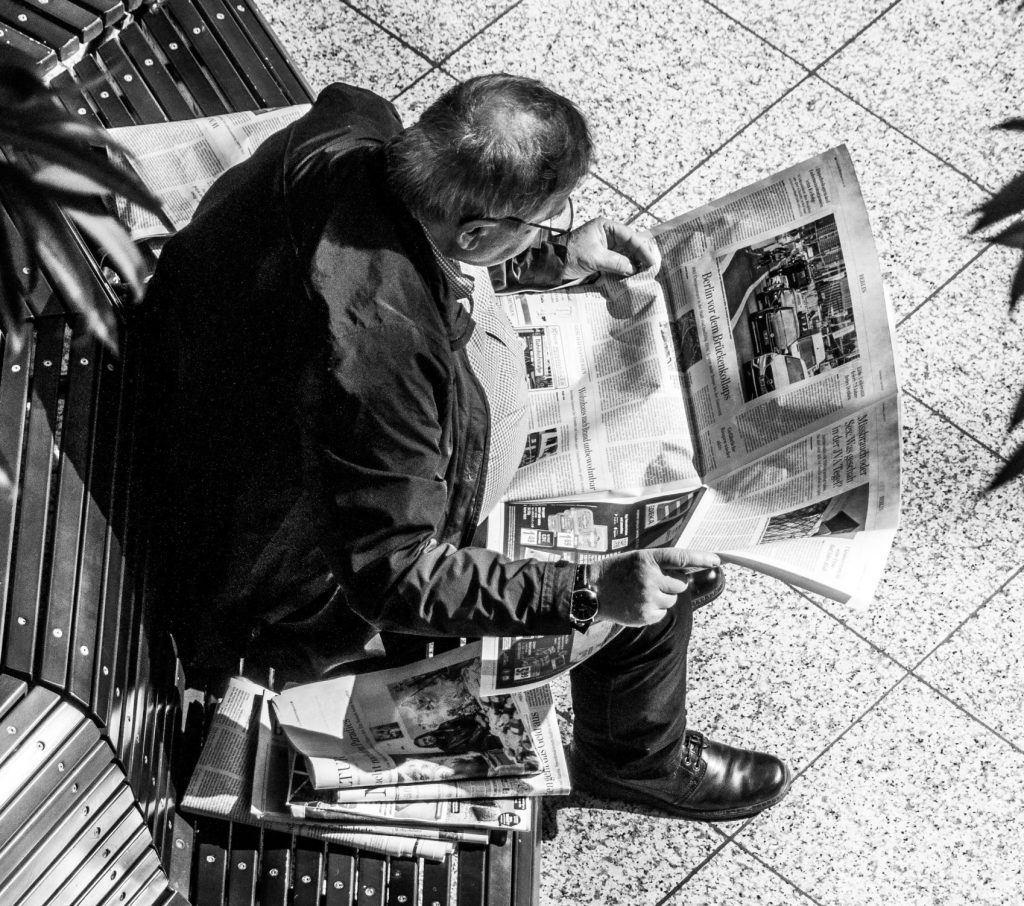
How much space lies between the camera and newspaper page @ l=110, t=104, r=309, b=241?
214 cm

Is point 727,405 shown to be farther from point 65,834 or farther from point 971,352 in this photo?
point 65,834

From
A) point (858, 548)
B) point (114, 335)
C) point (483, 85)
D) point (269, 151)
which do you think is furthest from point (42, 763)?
point (858, 548)

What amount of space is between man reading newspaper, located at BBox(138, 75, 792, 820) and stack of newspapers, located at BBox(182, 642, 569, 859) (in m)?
0.05

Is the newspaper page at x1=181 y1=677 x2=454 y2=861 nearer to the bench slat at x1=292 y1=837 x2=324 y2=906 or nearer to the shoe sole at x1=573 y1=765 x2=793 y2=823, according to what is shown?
the bench slat at x1=292 y1=837 x2=324 y2=906

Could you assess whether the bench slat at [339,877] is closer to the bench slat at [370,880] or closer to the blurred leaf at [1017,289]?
the bench slat at [370,880]

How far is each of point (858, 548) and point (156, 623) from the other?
3.60 feet

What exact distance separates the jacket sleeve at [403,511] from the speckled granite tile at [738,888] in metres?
0.87

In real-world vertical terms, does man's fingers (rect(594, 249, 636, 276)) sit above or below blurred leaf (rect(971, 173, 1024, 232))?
below

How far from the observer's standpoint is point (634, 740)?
210 centimetres

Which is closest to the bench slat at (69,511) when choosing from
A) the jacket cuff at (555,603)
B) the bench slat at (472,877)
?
the jacket cuff at (555,603)

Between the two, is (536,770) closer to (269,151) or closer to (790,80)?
(269,151)

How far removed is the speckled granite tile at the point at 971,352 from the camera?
2.55 meters

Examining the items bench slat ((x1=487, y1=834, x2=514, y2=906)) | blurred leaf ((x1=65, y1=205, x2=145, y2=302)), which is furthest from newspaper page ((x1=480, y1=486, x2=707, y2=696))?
blurred leaf ((x1=65, y1=205, x2=145, y2=302))

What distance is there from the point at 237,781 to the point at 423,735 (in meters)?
0.31
